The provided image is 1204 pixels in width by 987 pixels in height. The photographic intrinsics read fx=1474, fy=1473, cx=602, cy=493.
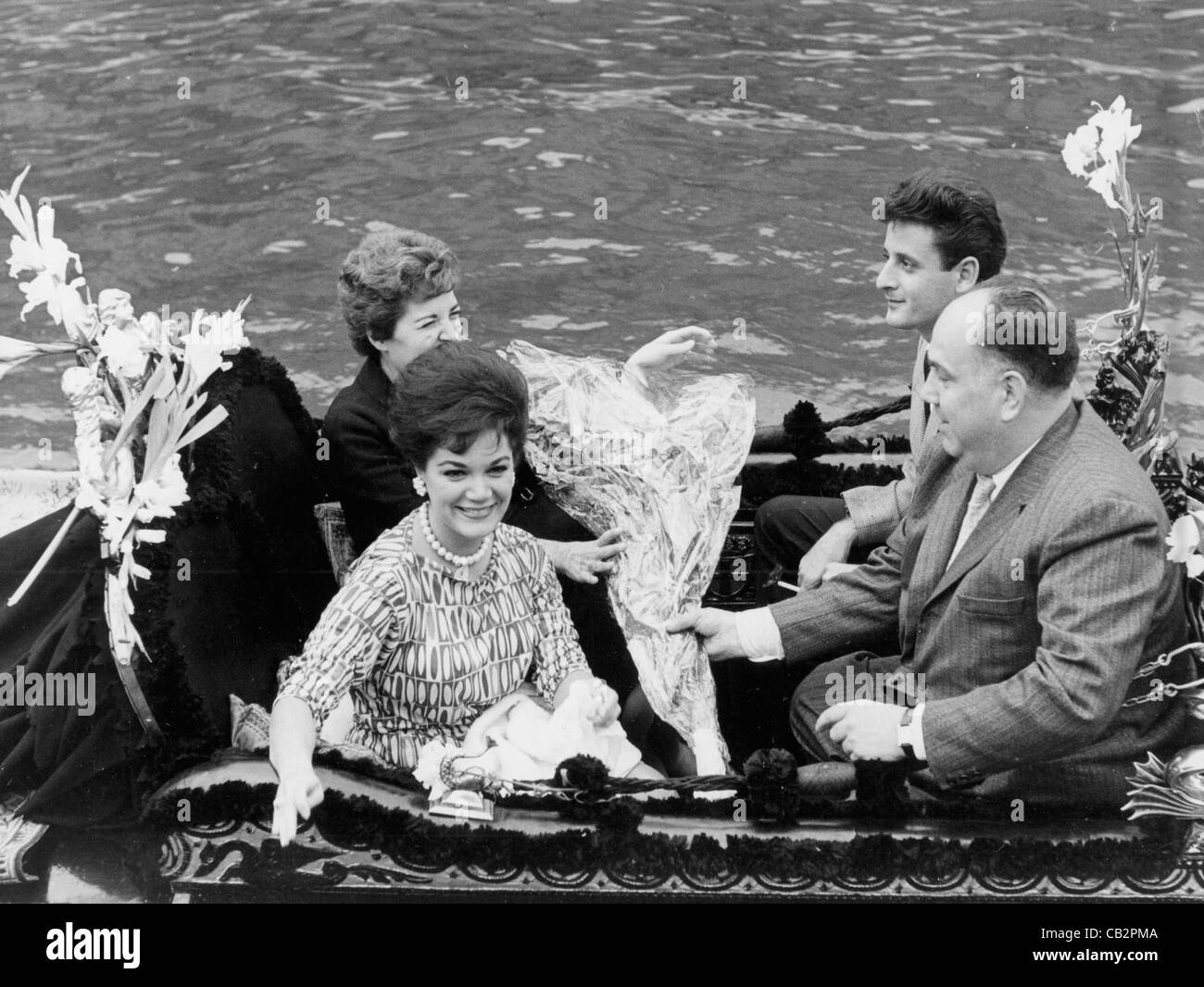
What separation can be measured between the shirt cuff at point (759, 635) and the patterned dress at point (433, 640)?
1.11 ft

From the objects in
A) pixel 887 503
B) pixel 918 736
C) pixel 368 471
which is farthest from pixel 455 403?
pixel 887 503

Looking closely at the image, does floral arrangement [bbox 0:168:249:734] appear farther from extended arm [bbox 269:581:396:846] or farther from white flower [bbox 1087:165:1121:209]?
white flower [bbox 1087:165:1121:209]

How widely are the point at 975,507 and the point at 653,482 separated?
67cm

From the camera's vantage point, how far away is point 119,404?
262cm

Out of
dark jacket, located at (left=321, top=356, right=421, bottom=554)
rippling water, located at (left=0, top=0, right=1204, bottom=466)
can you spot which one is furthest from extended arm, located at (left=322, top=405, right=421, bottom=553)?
rippling water, located at (left=0, top=0, right=1204, bottom=466)

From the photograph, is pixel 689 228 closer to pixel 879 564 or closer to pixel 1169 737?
pixel 879 564

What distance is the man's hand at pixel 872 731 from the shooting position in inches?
94.5

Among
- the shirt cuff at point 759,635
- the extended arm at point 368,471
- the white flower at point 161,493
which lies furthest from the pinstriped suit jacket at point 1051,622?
the white flower at point 161,493

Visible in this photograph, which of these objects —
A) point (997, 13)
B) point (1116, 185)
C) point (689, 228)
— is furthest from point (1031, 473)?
point (997, 13)

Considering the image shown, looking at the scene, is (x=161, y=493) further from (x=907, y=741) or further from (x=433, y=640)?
(x=907, y=741)

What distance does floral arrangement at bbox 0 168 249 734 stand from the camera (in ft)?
8.24

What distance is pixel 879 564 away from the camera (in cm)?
285

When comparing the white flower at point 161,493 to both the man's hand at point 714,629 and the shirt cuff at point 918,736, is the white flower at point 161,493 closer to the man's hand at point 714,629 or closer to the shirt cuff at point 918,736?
the man's hand at point 714,629
